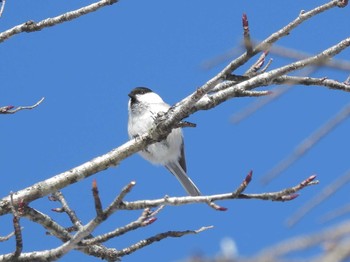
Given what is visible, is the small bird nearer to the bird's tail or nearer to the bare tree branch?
the bird's tail

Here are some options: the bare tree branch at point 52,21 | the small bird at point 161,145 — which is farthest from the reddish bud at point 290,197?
the small bird at point 161,145

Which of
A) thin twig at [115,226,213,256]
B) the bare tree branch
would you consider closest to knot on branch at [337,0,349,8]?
thin twig at [115,226,213,256]

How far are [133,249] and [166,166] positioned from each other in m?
3.60

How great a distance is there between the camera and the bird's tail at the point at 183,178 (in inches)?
275

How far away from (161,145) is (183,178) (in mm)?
496

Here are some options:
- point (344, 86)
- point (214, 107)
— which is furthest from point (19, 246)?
point (344, 86)

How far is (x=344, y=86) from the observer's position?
380 centimetres

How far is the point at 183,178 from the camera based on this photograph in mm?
7152

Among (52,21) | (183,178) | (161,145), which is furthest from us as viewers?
(183,178)

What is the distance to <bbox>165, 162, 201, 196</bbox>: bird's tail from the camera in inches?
275

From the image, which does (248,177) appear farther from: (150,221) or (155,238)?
(155,238)

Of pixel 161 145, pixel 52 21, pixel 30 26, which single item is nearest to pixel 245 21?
pixel 52 21

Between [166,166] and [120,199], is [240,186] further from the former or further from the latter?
[166,166]

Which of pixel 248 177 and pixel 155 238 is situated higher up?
pixel 155 238
